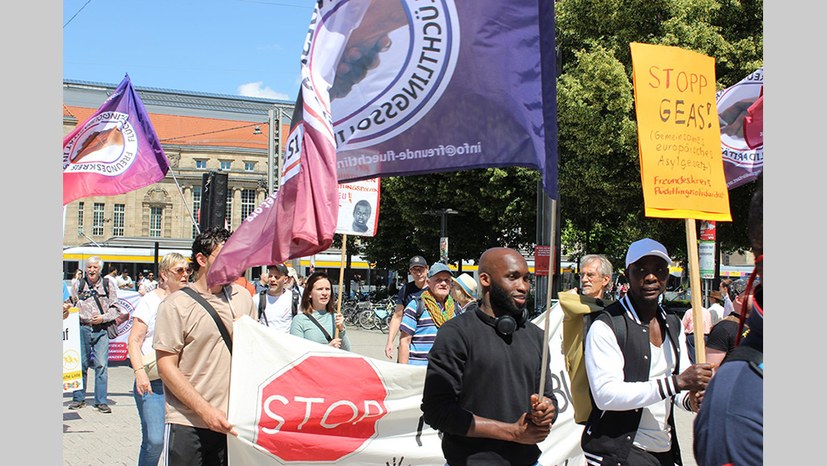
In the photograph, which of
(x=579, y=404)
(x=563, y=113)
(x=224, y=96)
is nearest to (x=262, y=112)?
(x=224, y=96)

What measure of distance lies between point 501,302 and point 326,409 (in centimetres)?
248

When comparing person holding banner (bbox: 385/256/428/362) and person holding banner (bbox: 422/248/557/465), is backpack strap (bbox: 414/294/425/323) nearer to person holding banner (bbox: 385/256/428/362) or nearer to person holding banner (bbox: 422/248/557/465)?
person holding banner (bbox: 385/256/428/362)

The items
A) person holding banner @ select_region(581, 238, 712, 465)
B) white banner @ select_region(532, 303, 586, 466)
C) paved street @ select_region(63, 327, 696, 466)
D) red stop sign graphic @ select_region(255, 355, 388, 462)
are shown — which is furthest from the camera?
paved street @ select_region(63, 327, 696, 466)

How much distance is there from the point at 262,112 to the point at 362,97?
96497mm

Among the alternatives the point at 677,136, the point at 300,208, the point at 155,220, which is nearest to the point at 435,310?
the point at 300,208

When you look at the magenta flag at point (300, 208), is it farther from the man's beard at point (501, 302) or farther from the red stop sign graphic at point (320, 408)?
the red stop sign graphic at point (320, 408)

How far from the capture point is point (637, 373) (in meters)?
4.14

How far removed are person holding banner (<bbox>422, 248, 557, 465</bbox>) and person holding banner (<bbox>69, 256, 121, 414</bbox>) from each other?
8864 millimetres

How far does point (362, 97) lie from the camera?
501 centimetres

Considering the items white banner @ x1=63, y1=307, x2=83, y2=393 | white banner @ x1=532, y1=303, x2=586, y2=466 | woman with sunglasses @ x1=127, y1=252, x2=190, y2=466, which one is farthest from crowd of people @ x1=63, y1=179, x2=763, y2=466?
white banner @ x1=63, y1=307, x2=83, y2=393

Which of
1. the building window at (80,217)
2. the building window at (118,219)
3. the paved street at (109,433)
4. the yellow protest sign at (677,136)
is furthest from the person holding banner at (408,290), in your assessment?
the building window at (118,219)

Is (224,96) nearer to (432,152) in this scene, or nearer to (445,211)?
(445,211)

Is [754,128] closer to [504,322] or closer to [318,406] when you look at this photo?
[318,406]

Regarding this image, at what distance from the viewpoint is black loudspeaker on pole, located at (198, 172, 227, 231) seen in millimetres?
16953
